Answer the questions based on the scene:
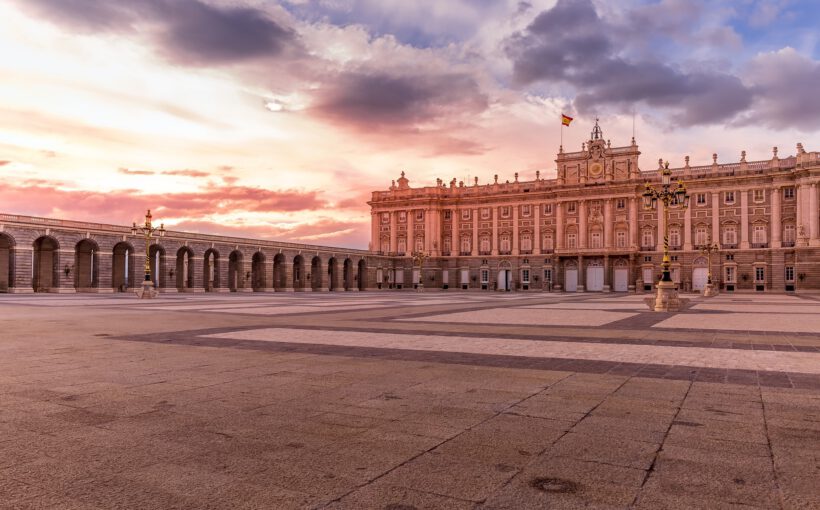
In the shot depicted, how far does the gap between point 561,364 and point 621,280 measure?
68870 mm

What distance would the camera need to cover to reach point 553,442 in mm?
4629

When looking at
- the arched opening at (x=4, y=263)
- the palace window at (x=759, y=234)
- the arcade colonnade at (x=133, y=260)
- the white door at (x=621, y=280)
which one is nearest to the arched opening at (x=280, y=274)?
the arcade colonnade at (x=133, y=260)

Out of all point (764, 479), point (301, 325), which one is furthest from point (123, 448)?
point (301, 325)

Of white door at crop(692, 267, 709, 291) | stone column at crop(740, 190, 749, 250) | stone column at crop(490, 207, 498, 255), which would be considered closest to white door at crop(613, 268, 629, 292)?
white door at crop(692, 267, 709, 291)

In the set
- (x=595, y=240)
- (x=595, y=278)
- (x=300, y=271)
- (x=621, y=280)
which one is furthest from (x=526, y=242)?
(x=300, y=271)

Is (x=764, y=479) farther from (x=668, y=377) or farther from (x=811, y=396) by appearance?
(x=668, y=377)

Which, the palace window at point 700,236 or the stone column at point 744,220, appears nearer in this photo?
the stone column at point 744,220

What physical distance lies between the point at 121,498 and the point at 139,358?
653 cm

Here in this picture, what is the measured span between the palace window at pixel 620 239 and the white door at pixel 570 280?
6.46 meters

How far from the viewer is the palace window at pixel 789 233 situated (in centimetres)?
6394

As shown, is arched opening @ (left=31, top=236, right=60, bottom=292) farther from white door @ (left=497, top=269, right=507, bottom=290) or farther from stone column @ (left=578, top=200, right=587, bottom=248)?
stone column @ (left=578, top=200, right=587, bottom=248)

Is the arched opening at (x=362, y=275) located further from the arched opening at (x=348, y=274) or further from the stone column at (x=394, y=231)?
the stone column at (x=394, y=231)

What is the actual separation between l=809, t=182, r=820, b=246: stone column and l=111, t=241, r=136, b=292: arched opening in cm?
7128

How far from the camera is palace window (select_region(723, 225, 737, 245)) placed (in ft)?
221
